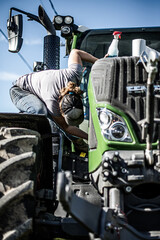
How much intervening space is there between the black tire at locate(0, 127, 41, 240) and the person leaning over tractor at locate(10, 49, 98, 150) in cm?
82

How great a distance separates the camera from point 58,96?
4.00 m

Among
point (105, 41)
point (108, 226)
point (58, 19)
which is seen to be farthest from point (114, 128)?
point (58, 19)

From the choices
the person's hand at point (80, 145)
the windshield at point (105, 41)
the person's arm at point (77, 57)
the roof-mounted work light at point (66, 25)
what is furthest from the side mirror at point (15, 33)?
the person's hand at point (80, 145)

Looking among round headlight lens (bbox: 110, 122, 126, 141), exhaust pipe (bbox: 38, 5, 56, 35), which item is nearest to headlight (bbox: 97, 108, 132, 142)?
round headlight lens (bbox: 110, 122, 126, 141)

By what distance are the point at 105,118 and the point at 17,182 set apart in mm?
927

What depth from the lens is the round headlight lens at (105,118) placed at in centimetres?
308

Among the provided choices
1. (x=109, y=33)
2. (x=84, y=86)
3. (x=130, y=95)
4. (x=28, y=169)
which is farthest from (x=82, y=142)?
(x=109, y=33)

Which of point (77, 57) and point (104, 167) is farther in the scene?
point (77, 57)

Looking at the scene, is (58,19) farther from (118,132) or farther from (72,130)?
(118,132)

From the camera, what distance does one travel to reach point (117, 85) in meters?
3.18

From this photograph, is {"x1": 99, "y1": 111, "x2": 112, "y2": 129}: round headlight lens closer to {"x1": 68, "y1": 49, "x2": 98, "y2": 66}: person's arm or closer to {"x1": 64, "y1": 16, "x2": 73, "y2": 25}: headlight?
{"x1": 68, "y1": 49, "x2": 98, "y2": 66}: person's arm

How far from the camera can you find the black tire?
2551 mm

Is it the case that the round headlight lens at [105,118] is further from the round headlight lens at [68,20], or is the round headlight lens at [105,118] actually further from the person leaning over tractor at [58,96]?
the round headlight lens at [68,20]

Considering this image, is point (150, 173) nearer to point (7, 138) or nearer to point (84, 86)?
point (7, 138)
